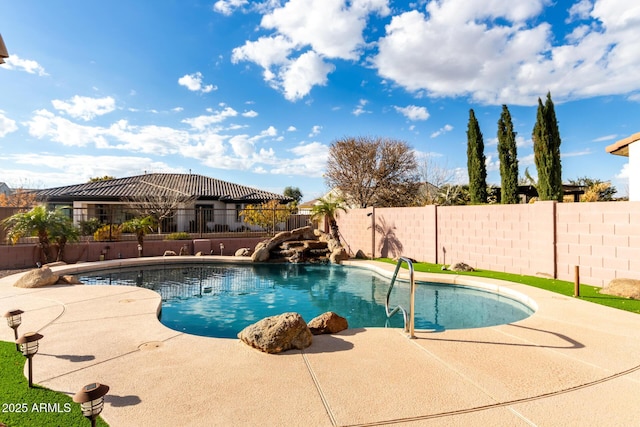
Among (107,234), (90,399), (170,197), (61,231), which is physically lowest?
(90,399)

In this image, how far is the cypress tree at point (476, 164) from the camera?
2109 centimetres

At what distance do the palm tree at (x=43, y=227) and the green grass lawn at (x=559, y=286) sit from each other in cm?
1356

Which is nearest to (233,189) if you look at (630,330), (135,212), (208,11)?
(135,212)

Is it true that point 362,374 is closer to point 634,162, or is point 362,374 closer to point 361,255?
point 634,162

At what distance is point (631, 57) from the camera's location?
11141mm

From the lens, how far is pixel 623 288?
7430 millimetres

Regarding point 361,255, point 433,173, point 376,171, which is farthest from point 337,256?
point 433,173

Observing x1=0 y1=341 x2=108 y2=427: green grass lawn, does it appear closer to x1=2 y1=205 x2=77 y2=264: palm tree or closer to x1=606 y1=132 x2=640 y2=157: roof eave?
x1=2 y1=205 x2=77 y2=264: palm tree

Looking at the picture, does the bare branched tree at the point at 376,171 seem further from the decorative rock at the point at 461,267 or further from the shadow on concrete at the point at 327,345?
the shadow on concrete at the point at 327,345

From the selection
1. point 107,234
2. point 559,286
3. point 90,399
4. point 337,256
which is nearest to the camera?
point 90,399

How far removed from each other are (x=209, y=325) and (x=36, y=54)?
393 inches

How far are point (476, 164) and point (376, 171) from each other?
28.8 feet

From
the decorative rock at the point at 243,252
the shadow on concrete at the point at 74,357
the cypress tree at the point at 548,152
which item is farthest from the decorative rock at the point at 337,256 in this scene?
the shadow on concrete at the point at 74,357

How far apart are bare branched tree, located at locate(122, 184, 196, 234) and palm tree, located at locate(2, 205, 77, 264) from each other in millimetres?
9293
